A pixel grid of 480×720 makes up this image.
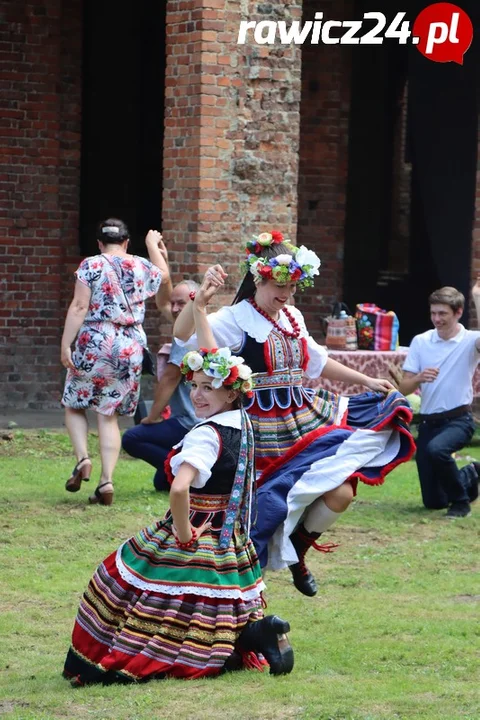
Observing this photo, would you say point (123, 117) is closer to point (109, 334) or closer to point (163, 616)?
point (109, 334)

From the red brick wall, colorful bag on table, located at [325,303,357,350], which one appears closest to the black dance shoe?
colorful bag on table, located at [325,303,357,350]

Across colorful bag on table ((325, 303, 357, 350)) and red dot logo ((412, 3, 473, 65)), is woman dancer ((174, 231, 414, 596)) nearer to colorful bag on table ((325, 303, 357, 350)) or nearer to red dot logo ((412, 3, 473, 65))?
colorful bag on table ((325, 303, 357, 350))

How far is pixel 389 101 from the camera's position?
17.2 metres

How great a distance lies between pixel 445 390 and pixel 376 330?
2465 mm

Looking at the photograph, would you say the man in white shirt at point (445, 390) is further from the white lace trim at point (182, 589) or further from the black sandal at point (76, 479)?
the white lace trim at point (182, 589)

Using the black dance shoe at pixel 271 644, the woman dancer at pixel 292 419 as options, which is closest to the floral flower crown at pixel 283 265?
the woman dancer at pixel 292 419

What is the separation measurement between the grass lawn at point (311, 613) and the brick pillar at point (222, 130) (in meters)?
1.90

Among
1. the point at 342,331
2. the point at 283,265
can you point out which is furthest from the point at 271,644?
the point at 342,331

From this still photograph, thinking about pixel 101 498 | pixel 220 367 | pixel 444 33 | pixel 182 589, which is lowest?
pixel 101 498

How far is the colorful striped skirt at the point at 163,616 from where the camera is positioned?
17.8 ft

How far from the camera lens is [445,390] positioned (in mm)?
9133

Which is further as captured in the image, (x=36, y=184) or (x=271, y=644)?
(x=36, y=184)

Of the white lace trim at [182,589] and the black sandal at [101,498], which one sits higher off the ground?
the white lace trim at [182,589]

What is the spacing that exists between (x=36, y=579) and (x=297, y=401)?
5.87 feet
